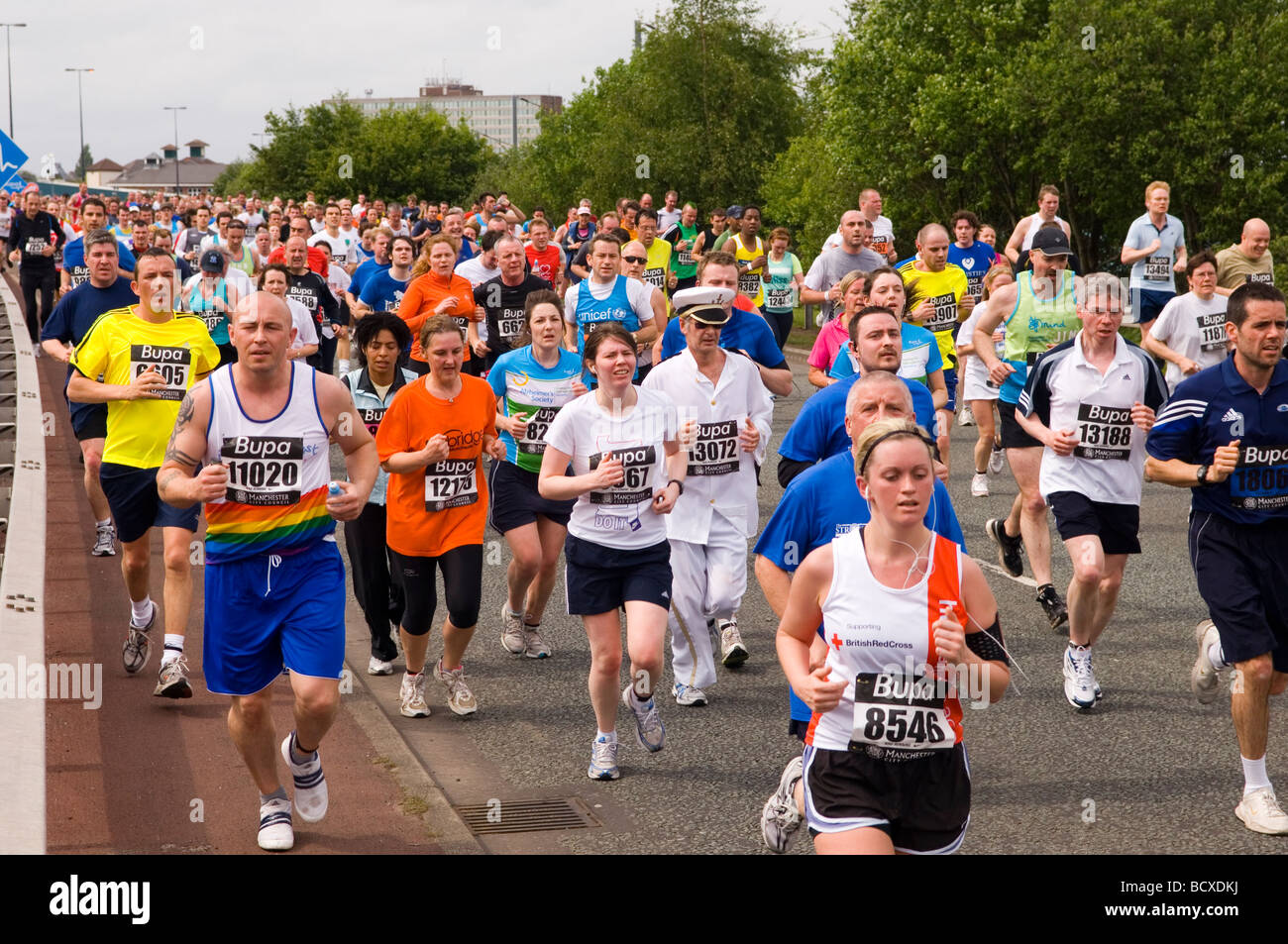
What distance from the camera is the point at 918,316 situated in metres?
10.8

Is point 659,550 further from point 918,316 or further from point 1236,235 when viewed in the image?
point 1236,235

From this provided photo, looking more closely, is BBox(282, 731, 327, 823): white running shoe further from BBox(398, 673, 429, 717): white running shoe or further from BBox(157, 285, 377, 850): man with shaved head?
BBox(398, 673, 429, 717): white running shoe

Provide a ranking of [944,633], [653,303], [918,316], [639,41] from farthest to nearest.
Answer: [639,41] < [653,303] < [918,316] < [944,633]

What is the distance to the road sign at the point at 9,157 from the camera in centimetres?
1859

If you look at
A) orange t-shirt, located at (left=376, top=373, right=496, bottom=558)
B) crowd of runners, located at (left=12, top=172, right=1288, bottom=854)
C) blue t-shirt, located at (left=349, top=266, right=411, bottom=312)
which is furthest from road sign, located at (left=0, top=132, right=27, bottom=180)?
orange t-shirt, located at (left=376, top=373, right=496, bottom=558)

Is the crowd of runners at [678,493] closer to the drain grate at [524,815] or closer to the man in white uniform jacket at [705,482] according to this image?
the man in white uniform jacket at [705,482]

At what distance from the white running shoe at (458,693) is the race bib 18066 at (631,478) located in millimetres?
1373

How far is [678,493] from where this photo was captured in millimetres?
7031

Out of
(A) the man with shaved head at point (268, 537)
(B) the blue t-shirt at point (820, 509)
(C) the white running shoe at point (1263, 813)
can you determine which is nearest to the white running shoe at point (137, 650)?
(A) the man with shaved head at point (268, 537)

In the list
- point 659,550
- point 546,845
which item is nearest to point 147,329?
point 659,550

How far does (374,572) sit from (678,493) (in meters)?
2.01

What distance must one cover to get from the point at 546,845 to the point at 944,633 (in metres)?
2.33

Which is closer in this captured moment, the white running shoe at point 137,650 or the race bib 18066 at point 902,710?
the race bib 18066 at point 902,710

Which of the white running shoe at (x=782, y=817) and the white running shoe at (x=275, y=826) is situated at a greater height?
the white running shoe at (x=782, y=817)
